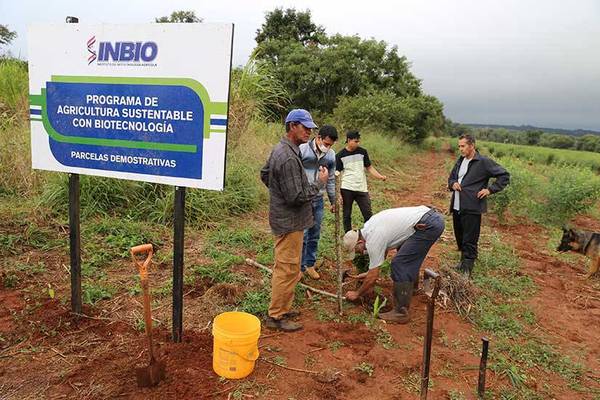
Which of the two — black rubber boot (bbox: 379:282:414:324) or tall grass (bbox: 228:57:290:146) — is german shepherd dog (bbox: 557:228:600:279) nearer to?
black rubber boot (bbox: 379:282:414:324)

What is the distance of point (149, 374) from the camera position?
2629mm

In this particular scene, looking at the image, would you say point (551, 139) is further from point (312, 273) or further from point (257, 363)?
point (257, 363)

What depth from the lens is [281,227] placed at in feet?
10.9

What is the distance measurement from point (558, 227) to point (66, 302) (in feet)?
28.5

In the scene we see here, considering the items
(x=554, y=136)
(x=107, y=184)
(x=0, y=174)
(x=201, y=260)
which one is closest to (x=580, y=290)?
(x=201, y=260)

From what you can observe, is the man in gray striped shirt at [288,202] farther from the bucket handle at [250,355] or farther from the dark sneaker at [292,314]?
the bucket handle at [250,355]

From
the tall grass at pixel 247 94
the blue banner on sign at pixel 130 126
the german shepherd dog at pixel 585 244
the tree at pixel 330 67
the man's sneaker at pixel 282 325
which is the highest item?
the tree at pixel 330 67

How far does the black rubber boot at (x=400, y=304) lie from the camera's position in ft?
12.6

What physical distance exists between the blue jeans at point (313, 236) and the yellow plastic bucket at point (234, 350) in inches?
69.7

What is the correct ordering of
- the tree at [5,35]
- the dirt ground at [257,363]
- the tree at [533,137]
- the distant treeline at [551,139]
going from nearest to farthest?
the dirt ground at [257,363] < the tree at [5,35] < the distant treeline at [551,139] < the tree at [533,137]

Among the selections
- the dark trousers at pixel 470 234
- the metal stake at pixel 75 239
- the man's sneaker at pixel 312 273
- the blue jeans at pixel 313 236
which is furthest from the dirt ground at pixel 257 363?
the dark trousers at pixel 470 234

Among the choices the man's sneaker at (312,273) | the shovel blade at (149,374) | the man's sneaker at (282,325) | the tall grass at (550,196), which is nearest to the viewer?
the shovel blade at (149,374)

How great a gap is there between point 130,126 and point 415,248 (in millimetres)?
2514

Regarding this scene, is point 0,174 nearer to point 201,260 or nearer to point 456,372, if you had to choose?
point 201,260
